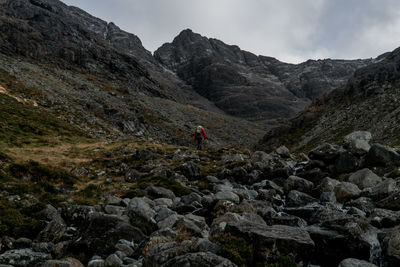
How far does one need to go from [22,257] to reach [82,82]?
299 feet

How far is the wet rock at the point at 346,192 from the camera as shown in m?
15.7

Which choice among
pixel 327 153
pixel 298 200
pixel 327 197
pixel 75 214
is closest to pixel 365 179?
pixel 327 197

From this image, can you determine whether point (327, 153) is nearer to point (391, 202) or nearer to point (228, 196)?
point (391, 202)

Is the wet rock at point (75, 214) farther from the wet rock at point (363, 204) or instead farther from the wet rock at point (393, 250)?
the wet rock at point (363, 204)

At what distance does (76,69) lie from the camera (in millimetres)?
107812

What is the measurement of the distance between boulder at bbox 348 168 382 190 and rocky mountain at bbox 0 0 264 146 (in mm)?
42343

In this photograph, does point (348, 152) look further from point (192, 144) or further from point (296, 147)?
point (192, 144)

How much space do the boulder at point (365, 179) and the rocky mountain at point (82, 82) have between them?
42343 millimetres

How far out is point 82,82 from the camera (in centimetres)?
8950

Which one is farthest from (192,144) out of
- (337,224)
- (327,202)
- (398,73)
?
(337,224)

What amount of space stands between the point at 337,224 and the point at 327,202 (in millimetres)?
6818

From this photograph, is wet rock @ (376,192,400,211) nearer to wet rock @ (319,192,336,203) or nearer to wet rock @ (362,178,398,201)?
wet rock @ (362,178,398,201)

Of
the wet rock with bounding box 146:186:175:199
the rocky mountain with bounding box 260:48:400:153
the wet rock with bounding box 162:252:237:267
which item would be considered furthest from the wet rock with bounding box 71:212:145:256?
the rocky mountain with bounding box 260:48:400:153

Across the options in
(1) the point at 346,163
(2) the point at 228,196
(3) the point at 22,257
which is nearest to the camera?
(3) the point at 22,257
